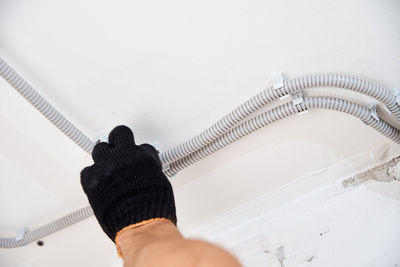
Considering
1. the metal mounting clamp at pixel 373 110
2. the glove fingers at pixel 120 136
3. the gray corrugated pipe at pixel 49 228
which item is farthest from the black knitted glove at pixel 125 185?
the metal mounting clamp at pixel 373 110

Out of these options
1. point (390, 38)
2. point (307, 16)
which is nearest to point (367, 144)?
point (390, 38)

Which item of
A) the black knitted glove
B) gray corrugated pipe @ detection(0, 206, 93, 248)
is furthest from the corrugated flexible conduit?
gray corrugated pipe @ detection(0, 206, 93, 248)

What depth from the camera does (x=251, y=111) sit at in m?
0.99

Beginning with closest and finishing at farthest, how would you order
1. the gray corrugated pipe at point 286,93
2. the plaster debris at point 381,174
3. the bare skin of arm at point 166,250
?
the bare skin of arm at point 166,250 → the gray corrugated pipe at point 286,93 → the plaster debris at point 381,174

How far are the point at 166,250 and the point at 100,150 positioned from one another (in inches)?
18.7

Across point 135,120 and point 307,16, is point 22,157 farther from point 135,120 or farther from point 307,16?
point 307,16

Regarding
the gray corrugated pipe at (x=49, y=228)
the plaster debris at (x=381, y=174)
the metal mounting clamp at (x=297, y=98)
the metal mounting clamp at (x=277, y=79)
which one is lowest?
the plaster debris at (x=381, y=174)

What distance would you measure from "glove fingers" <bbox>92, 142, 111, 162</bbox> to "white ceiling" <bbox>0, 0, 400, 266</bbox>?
0.11 metres

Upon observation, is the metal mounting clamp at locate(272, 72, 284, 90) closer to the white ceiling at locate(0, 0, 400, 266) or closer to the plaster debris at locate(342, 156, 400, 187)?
the white ceiling at locate(0, 0, 400, 266)

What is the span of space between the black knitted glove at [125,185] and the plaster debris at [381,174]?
575 mm

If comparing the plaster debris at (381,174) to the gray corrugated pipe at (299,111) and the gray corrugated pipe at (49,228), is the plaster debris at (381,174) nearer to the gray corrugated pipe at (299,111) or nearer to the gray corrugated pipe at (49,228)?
the gray corrugated pipe at (299,111)

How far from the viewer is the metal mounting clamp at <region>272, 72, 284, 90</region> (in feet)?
3.15

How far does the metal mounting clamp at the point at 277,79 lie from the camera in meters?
0.96

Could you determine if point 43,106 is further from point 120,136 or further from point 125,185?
point 125,185
